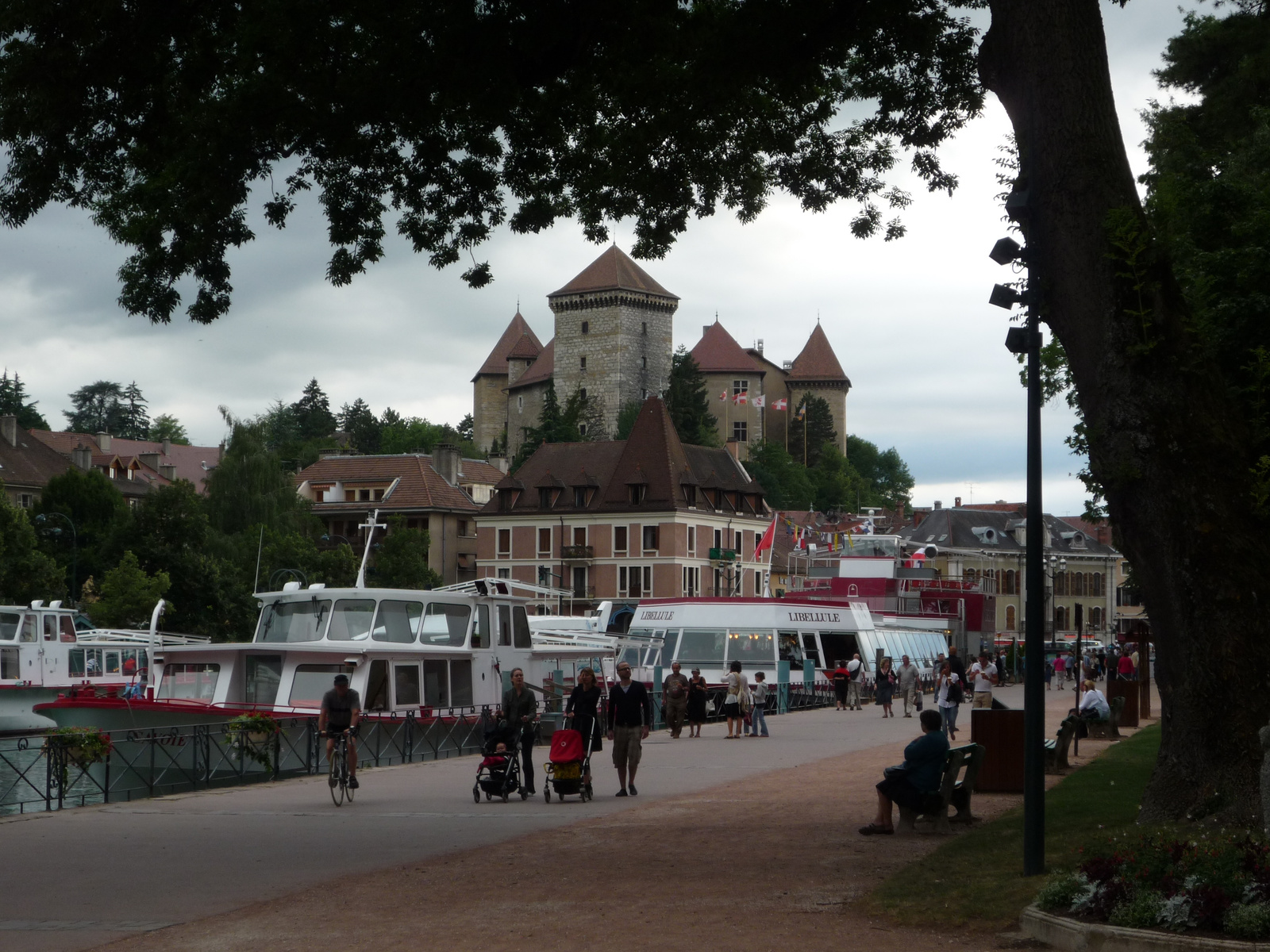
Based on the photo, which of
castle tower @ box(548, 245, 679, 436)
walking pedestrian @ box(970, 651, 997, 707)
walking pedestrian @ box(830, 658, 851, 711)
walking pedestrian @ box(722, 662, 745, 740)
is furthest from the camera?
castle tower @ box(548, 245, 679, 436)

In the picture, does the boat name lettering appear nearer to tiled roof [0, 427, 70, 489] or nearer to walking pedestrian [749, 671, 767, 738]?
walking pedestrian [749, 671, 767, 738]

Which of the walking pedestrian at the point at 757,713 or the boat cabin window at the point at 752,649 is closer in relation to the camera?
the walking pedestrian at the point at 757,713

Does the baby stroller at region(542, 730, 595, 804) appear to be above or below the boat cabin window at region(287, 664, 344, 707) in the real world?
below

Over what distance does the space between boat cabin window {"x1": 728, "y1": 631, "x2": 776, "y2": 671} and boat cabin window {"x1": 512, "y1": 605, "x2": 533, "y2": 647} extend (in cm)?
1561

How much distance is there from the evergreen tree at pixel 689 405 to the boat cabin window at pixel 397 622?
120 meters

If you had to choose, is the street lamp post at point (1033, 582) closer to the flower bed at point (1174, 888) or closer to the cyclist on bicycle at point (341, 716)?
the flower bed at point (1174, 888)

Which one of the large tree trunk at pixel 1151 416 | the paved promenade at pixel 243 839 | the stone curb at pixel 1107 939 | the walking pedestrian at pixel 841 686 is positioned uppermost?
the large tree trunk at pixel 1151 416

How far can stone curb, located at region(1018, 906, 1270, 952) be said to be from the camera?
338 inches

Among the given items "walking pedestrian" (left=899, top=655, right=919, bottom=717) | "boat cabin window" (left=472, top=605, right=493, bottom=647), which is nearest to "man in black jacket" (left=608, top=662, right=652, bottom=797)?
"boat cabin window" (left=472, top=605, right=493, bottom=647)

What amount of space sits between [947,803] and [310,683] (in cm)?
1482

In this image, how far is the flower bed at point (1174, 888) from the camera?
8.76 m

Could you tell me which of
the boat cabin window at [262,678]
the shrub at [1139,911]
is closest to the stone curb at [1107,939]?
the shrub at [1139,911]

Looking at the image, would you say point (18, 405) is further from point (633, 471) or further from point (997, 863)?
point (997, 863)

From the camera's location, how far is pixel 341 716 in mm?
19172
